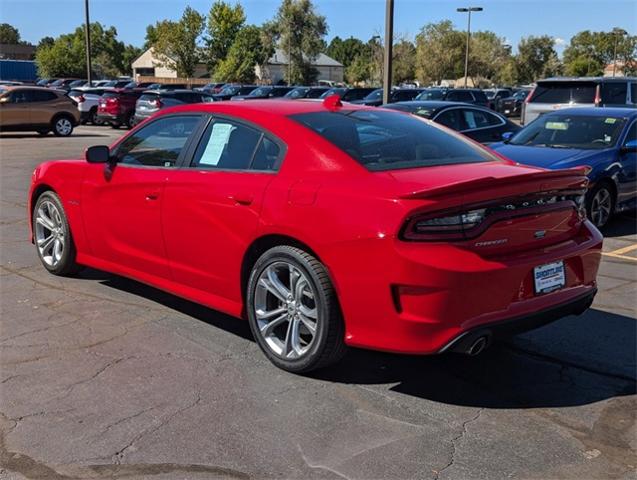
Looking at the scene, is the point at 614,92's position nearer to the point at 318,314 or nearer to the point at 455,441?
the point at 318,314

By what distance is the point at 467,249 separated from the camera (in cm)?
367

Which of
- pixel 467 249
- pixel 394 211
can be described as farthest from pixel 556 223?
pixel 394 211

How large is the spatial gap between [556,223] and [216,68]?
68.2m

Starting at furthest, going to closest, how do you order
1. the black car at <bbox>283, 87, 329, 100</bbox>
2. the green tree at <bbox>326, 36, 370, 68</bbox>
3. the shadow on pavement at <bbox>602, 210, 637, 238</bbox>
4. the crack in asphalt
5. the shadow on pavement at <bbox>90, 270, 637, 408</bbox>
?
1. the green tree at <bbox>326, 36, 370, 68</bbox>
2. the black car at <bbox>283, 87, 329, 100</bbox>
3. the shadow on pavement at <bbox>602, 210, 637, 238</bbox>
4. the shadow on pavement at <bbox>90, 270, 637, 408</bbox>
5. the crack in asphalt

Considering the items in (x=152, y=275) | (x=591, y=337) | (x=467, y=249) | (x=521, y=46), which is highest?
(x=521, y=46)

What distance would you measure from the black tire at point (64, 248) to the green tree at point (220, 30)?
217ft

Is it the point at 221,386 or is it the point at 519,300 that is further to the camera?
the point at 221,386

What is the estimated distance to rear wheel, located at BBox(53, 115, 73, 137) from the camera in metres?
24.3

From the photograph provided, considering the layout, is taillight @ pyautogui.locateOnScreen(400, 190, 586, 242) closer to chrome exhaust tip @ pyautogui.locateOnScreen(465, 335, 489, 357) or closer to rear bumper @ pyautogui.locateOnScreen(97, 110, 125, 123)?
chrome exhaust tip @ pyautogui.locateOnScreen(465, 335, 489, 357)

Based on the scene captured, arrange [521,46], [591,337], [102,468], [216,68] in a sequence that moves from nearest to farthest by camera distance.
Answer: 1. [102,468]
2. [591,337]
3. [216,68]
4. [521,46]

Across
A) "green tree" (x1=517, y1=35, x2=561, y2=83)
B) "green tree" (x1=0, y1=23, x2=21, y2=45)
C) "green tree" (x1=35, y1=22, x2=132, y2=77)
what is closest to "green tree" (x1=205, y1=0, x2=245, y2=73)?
"green tree" (x1=35, y1=22, x2=132, y2=77)

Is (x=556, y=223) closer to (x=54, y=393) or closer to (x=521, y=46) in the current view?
(x=54, y=393)

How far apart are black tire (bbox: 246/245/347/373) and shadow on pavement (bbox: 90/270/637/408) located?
0.61ft

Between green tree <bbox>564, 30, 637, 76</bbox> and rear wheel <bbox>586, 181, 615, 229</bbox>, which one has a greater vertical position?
green tree <bbox>564, 30, 637, 76</bbox>
